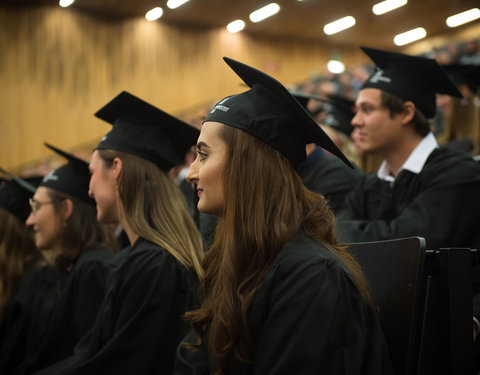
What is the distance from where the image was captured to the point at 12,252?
4156 mm

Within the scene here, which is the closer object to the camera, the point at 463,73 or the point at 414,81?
the point at 414,81

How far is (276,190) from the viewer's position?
1.73 m

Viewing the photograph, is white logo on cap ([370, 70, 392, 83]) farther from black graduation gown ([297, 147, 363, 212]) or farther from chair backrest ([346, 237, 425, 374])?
chair backrest ([346, 237, 425, 374])

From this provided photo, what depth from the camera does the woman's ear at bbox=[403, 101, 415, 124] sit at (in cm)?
332

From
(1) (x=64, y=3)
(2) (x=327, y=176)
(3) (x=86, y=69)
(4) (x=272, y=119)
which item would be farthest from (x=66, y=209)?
(3) (x=86, y=69)

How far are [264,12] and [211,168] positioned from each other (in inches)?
480

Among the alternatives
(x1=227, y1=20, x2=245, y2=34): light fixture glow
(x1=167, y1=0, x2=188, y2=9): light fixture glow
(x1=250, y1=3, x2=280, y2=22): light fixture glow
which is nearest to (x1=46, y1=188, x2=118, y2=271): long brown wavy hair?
(x1=167, y1=0, x2=188, y2=9): light fixture glow

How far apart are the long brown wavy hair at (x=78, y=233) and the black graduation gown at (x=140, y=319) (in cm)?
98

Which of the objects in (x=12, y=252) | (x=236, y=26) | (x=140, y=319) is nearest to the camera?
(x=140, y=319)

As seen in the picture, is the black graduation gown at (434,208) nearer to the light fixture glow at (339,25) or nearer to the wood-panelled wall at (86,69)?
the light fixture glow at (339,25)

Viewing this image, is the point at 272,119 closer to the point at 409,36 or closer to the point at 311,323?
the point at 311,323

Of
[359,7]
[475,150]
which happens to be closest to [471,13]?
[359,7]

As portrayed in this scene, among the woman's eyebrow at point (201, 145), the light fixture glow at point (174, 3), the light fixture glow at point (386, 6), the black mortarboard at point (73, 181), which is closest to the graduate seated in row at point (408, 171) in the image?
the woman's eyebrow at point (201, 145)

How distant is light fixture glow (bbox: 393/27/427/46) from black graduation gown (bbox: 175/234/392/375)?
45.8 feet
